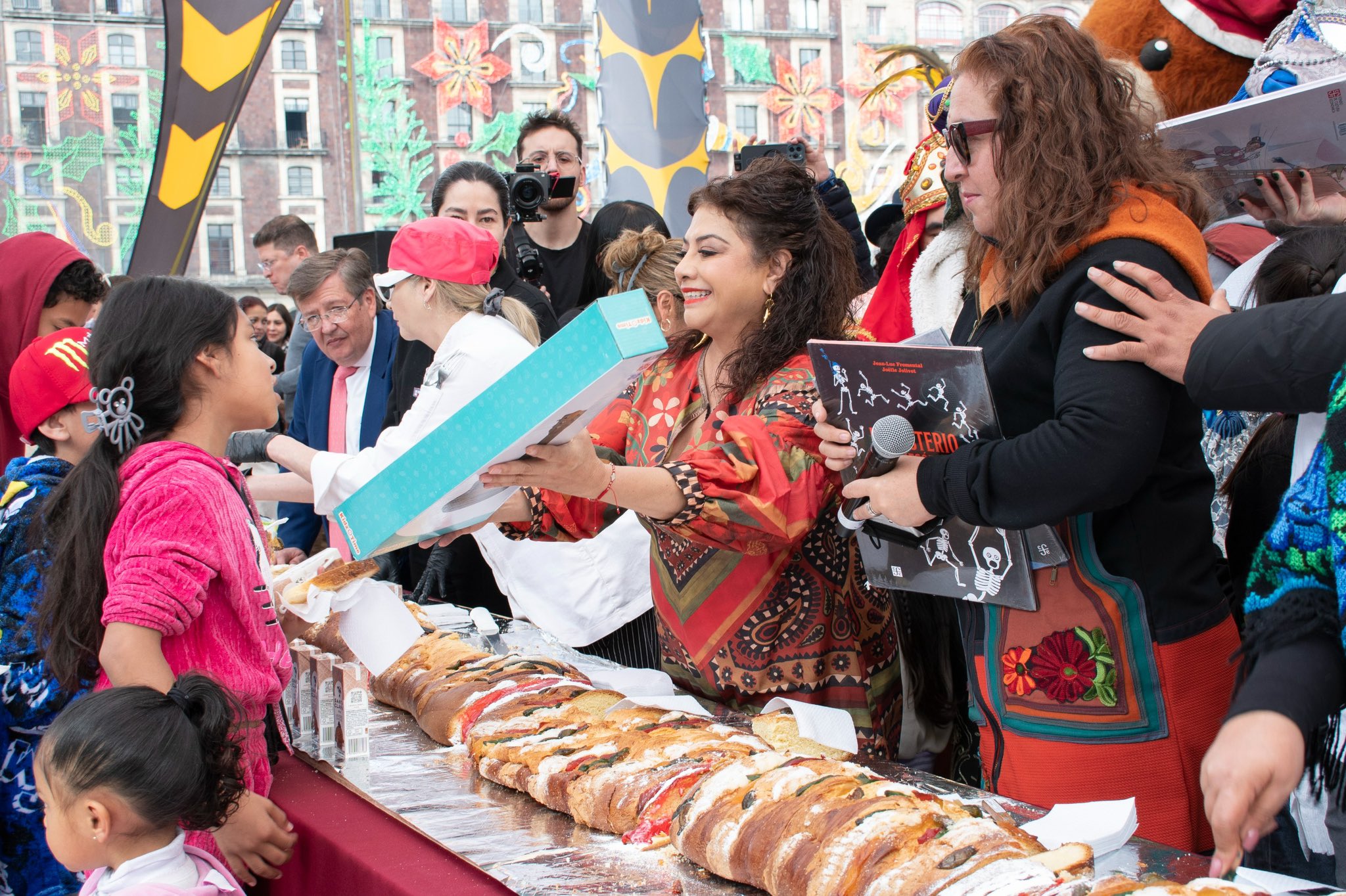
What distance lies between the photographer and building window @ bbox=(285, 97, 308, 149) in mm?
20938

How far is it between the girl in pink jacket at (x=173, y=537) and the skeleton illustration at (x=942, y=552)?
44.7 inches

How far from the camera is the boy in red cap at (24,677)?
2.01 m

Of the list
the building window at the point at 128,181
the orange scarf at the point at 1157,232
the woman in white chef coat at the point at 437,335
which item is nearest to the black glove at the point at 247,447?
the woman in white chef coat at the point at 437,335

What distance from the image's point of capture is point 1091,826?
1.41 m

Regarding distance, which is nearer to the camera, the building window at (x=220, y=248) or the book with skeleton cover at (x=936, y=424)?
the book with skeleton cover at (x=936, y=424)

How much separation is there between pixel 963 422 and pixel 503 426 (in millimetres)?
660

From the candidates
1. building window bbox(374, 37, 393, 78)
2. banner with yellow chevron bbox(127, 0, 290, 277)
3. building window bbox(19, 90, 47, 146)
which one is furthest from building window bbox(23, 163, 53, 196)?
building window bbox(374, 37, 393, 78)

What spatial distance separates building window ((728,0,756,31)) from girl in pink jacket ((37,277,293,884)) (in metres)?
21.9

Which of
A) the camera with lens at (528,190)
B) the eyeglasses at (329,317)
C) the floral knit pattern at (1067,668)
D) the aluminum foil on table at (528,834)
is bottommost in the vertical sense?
the aluminum foil on table at (528,834)

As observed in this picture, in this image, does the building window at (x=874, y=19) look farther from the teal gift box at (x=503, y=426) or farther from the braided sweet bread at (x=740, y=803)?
the teal gift box at (x=503, y=426)

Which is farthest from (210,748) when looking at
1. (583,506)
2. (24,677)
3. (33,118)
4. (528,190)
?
(33,118)

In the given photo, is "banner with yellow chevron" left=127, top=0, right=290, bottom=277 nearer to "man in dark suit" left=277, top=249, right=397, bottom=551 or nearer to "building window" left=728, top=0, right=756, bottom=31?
"man in dark suit" left=277, top=249, right=397, bottom=551

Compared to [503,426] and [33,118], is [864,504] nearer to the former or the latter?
[503,426]

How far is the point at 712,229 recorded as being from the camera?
2.16 m
